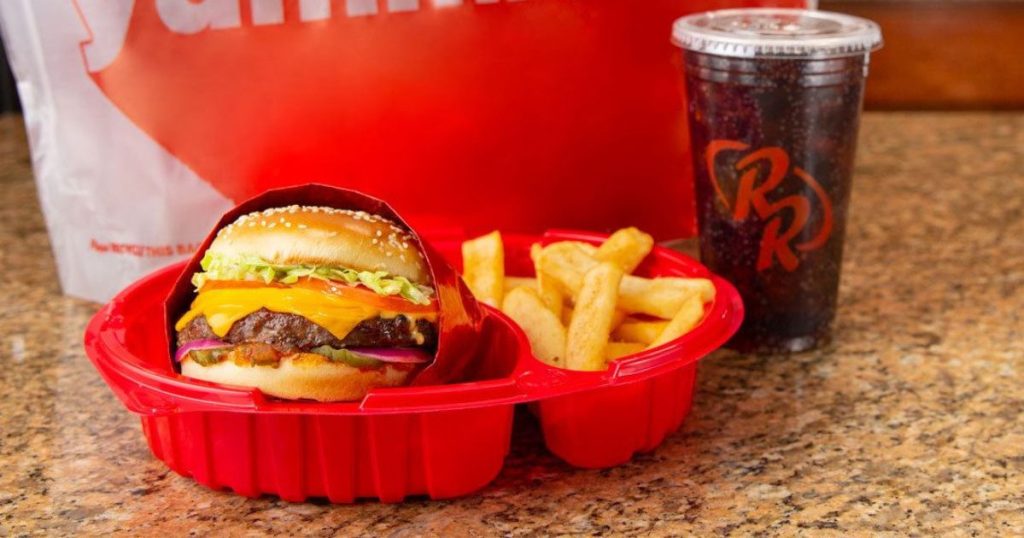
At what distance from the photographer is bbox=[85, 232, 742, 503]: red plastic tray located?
43.4 inches

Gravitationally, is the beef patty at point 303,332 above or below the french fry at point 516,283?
above

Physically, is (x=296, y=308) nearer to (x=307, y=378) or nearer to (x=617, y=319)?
(x=307, y=378)

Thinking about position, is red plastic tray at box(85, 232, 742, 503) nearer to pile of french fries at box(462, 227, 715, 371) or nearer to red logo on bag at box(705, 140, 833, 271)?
pile of french fries at box(462, 227, 715, 371)

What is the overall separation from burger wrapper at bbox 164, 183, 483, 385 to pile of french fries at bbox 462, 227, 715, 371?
9cm

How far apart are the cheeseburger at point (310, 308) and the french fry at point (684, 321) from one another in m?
0.28

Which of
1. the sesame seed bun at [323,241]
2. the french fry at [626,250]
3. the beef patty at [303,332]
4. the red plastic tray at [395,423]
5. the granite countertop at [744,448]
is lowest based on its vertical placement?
the granite countertop at [744,448]

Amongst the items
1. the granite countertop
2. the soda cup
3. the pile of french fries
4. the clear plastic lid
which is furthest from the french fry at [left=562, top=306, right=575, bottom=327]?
the clear plastic lid

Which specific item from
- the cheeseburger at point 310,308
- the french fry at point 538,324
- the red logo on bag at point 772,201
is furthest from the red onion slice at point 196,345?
the red logo on bag at point 772,201

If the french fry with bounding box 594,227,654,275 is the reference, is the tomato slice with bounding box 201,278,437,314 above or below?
→ above

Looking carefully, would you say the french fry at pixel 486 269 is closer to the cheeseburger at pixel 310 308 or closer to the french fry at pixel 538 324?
the french fry at pixel 538 324

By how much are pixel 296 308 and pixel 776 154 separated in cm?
65

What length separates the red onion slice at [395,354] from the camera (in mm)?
1133

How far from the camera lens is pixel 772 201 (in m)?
1.47

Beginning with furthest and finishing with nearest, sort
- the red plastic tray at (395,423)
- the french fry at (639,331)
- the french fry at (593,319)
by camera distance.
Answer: the french fry at (639,331) < the french fry at (593,319) < the red plastic tray at (395,423)
